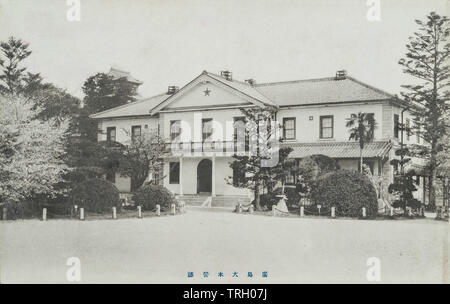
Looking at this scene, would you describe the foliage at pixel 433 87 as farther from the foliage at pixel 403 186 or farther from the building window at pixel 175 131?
the building window at pixel 175 131

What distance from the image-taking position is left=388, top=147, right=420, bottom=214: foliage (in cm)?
1341

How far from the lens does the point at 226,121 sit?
59.0 ft

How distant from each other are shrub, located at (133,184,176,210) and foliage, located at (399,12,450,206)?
7.60 m

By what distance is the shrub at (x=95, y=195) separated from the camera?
567 inches

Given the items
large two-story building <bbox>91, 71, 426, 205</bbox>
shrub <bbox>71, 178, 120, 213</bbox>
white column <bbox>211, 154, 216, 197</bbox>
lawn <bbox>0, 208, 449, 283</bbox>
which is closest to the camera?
lawn <bbox>0, 208, 449, 283</bbox>

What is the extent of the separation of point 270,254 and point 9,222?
267 inches

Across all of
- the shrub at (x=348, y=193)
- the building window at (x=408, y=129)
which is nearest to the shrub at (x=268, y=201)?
the shrub at (x=348, y=193)

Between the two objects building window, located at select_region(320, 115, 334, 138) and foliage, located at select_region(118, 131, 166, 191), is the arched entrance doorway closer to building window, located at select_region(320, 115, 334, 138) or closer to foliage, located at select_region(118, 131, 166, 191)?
foliage, located at select_region(118, 131, 166, 191)

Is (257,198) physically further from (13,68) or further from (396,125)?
(13,68)

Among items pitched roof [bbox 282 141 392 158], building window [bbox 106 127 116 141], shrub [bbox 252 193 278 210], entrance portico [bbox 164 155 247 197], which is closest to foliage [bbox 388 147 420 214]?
pitched roof [bbox 282 141 392 158]

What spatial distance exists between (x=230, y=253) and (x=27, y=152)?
6.19 m

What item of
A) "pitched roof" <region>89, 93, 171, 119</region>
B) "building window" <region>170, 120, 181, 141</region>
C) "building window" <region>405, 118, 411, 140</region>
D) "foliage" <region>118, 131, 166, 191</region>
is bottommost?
"foliage" <region>118, 131, 166, 191</region>

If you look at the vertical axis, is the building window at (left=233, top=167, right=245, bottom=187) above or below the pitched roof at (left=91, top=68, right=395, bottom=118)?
Answer: below

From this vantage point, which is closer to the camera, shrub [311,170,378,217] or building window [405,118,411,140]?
building window [405,118,411,140]
